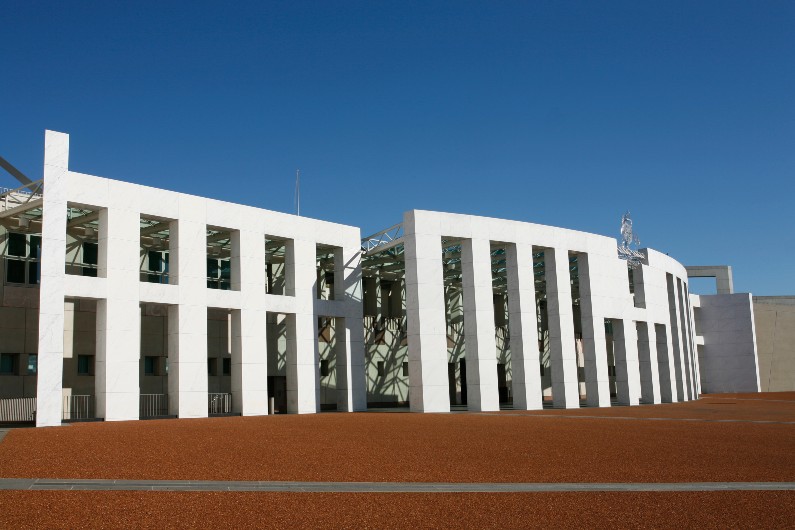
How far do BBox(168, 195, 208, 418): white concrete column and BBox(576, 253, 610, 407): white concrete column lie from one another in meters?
25.9

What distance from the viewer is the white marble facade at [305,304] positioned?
3609 cm

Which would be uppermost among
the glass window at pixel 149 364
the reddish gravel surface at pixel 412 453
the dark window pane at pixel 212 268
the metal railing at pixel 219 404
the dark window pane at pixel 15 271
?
the dark window pane at pixel 212 268

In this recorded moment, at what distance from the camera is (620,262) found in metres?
55.3

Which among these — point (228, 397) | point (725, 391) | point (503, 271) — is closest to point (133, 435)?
point (228, 397)

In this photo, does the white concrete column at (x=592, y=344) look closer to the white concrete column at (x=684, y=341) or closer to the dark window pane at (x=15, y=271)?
the white concrete column at (x=684, y=341)

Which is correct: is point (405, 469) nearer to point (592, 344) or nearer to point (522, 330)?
point (522, 330)

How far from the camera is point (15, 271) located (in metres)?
41.2

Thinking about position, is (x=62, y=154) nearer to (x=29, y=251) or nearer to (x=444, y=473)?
(x=29, y=251)

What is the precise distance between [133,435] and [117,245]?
570 inches

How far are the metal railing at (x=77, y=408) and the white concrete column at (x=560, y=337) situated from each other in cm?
2806

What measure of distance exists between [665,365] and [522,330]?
1990 cm

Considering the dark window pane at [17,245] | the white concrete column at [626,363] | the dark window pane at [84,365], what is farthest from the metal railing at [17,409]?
the white concrete column at [626,363]

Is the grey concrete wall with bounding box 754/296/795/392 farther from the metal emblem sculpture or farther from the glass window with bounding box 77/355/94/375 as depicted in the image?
the glass window with bounding box 77/355/94/375

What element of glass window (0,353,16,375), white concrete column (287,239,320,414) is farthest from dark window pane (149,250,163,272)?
glass window (0,353,16,375)
